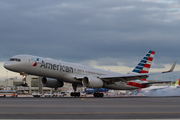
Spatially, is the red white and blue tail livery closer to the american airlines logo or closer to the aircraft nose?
the american airlines logo

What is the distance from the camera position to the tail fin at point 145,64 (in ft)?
181

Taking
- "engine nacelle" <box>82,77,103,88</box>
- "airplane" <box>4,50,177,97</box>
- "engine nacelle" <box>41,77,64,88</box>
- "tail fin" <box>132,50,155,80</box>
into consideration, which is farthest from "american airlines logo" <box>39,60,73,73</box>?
"tail fin" <box>132,50,155,80</box>

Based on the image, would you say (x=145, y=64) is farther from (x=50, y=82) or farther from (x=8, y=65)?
(x=8, y=65)

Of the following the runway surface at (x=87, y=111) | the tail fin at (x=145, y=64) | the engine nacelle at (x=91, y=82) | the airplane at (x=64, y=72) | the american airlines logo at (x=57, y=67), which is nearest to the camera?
the runway surface at (x=87, y=111)

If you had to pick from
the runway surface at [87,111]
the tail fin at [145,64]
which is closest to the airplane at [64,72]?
the tail fin at [145,64]

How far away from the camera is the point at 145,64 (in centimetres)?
5534

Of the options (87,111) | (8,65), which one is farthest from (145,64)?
(87,111)

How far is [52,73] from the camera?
4175 centimetres

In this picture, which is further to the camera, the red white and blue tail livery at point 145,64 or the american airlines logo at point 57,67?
the red white and blue tail livery at point 145,64

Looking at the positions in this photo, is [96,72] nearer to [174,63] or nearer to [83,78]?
[83,78]

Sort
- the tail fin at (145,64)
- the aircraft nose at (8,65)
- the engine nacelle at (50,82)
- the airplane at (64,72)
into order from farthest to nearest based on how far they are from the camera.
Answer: the tail fin at (145,64), the engine nacelle at (50,82), the airplane at (64,72), the aircraft nose at (8,65)

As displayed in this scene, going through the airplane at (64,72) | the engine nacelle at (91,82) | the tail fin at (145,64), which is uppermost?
the tail fin at (145,64)

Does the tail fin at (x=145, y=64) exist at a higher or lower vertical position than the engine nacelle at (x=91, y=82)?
higher

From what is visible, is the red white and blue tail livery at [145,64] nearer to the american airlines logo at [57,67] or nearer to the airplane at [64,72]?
the airplane at [64,72]
